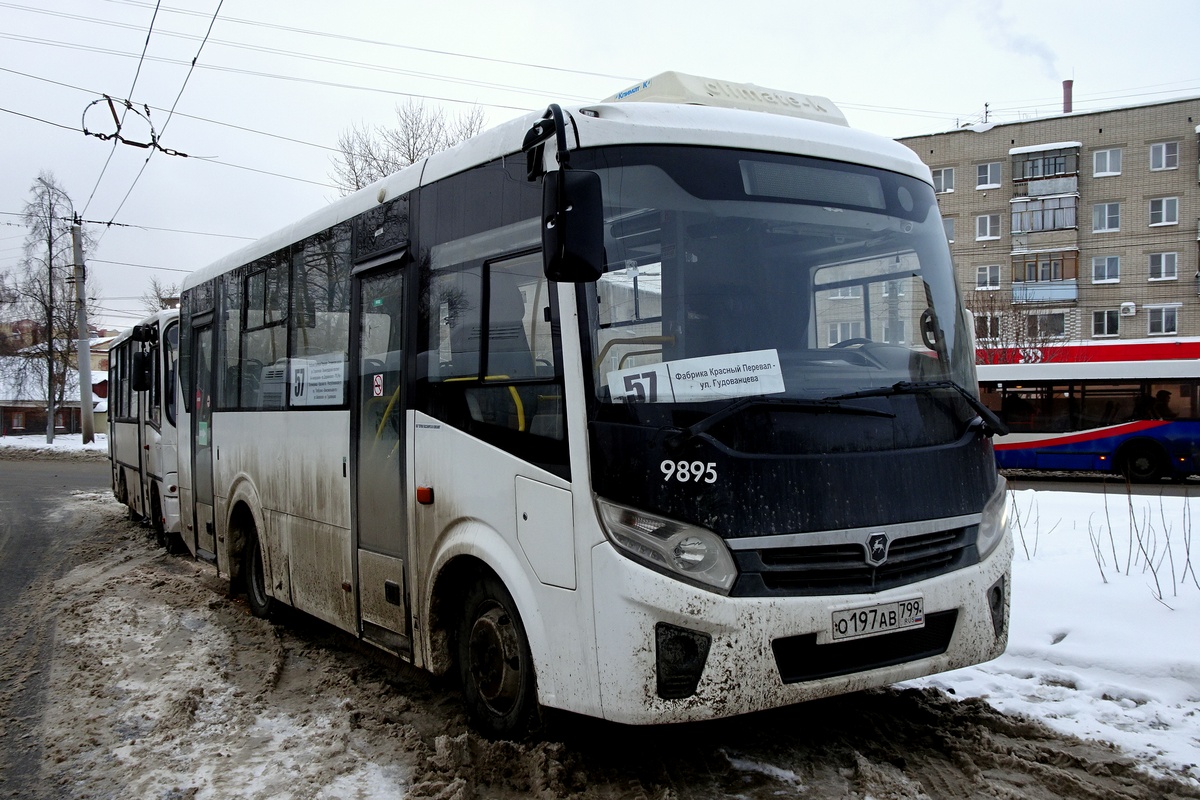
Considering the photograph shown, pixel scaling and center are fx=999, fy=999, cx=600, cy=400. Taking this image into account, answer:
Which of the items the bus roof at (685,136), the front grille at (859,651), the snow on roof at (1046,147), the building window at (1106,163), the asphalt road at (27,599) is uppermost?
the snow on roof at (1046,147)

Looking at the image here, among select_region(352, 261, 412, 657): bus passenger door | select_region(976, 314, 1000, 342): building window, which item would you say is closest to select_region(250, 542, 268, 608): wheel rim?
select_region(352, 261, 412, 657): bus passenger door

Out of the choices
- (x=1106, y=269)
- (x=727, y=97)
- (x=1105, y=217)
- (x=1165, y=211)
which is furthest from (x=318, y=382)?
(x=1165, y=211)

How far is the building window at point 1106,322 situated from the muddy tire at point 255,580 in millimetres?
48134

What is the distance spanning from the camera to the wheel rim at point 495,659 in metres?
4.48

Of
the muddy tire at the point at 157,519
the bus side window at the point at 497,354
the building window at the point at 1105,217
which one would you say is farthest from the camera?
the building window at the point at 1105,217

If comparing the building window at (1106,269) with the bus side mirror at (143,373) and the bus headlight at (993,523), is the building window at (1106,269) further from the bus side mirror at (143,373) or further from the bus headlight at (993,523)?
the bus headlight at (993,523)

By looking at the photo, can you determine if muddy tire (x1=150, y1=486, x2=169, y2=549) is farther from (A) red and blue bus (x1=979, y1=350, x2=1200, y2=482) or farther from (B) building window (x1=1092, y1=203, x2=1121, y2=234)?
(B) building window (x1=1092, y1=203, x2=1121, y2=234)

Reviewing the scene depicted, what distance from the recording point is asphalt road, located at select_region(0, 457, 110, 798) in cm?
491

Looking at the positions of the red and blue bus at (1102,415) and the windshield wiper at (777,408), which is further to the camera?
the red and blue bus at (1102,415)

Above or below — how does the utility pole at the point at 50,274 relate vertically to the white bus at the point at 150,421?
above

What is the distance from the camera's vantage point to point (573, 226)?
12.5 ft

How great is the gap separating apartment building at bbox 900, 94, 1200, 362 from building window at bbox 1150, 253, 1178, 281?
5 cm

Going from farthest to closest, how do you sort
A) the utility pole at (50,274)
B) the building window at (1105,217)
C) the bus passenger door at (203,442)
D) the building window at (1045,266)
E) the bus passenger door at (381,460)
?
1. the building window at (1045,266)
2. the building window at (1105,217)
3. the utility pole at (50,274)
4. the bus passenger door at (203,442)
5. the bus passenger door at (381,460)

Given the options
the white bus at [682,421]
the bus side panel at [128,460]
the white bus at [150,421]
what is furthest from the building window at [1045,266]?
the white bus at [682,421]
